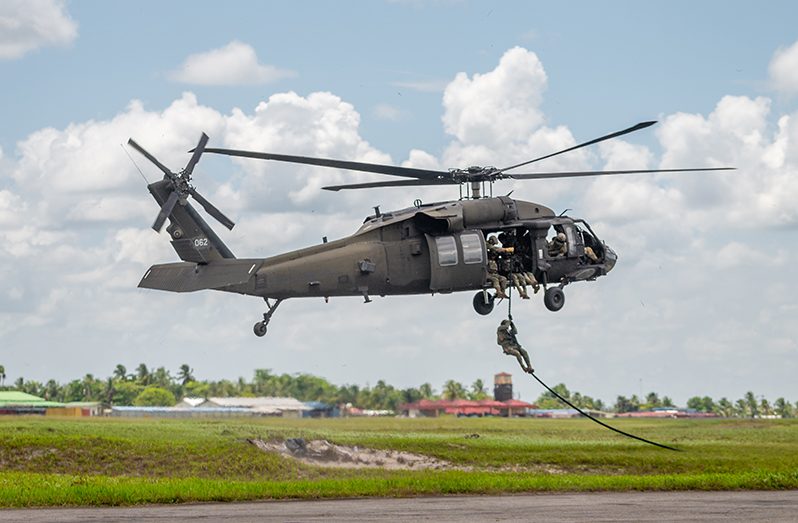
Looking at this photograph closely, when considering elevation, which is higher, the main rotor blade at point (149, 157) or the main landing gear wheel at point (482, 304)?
the main rotor blade at point (149, 157)

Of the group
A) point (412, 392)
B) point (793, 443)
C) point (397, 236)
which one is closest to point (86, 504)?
point (397, 236)

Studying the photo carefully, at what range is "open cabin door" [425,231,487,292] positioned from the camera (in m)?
35.5

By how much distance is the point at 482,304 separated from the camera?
1476 inches

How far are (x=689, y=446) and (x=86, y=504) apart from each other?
92.3ft

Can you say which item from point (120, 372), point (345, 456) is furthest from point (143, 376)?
point (345, 456)

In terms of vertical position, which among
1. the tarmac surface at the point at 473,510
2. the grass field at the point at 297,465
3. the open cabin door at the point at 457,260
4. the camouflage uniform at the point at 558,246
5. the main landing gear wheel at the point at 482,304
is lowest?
the tarmac surface at the point at 473,510

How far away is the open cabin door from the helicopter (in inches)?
1.3

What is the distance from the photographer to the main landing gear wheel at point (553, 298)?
123 ft

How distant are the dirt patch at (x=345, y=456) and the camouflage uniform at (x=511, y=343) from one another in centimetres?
746

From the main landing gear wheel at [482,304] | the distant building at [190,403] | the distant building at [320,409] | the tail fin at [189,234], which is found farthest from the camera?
the distant building at [190,403]

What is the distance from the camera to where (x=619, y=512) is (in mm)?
25891

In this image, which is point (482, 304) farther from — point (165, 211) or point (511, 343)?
point (165, 211)

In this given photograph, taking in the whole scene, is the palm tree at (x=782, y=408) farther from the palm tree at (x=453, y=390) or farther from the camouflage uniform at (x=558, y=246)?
the camouflage uniform at (x=558, y=246)

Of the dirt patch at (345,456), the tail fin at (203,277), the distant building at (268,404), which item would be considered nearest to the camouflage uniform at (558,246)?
the dirt patch at (345,456)
